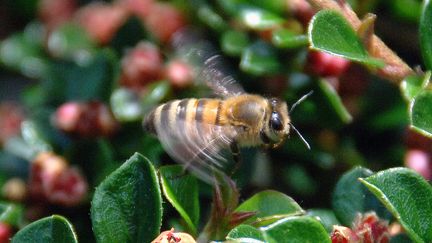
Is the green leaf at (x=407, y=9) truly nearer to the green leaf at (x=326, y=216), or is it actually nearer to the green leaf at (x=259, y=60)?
the green leaf at (x=259, y=60)

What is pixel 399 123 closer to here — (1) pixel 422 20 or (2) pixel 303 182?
(2) pixel 303 182

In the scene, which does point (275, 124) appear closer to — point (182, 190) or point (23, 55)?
point (182, 190)

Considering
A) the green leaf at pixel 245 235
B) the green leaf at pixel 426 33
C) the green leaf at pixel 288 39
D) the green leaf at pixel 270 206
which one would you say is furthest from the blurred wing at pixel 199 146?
the green leaf at pixel 426 33

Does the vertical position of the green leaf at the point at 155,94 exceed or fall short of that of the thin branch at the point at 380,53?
it falls short

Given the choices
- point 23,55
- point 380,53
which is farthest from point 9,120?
point 380,53

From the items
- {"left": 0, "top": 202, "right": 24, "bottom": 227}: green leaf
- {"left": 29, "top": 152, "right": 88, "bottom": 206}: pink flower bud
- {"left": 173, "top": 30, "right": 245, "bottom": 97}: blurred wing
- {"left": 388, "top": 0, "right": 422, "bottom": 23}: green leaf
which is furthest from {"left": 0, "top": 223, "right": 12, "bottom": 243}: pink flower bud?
{"left": 388, "top": 0, "right": 422, "bottom": 23}: green leaf

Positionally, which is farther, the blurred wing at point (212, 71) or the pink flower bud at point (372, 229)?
the blurred wing at point (212, 71)

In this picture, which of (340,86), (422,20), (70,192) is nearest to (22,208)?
(70,192)
